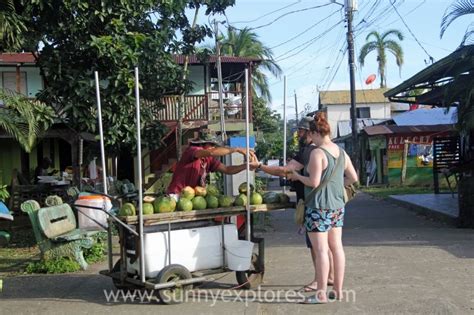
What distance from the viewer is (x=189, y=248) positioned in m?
5.96

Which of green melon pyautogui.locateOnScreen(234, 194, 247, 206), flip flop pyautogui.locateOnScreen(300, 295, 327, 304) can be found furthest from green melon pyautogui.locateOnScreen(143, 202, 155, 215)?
flip flop pyautogui.locateOnScreen(300, 295, 327, 304)

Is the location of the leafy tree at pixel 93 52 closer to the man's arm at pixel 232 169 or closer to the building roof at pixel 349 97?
the man's arm at pixel 232 169

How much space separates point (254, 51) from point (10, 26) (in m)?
28.4

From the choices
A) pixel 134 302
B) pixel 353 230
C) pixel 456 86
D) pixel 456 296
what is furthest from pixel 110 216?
pixel 456 86

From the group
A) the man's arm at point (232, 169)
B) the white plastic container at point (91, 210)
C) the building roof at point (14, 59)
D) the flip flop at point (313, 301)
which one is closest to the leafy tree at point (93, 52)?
the white plastic container at point (91, 210)

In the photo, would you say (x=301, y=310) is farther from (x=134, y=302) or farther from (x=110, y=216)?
(x=110, y=216)

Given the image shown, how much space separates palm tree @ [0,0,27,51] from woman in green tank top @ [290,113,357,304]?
5.24 m

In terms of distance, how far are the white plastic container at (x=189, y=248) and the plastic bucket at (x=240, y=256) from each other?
12cm

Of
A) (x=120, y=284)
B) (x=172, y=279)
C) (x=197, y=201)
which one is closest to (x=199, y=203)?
(x=197, y=201)

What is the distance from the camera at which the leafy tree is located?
9.44m

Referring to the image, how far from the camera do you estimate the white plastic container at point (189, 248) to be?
5.74 metres

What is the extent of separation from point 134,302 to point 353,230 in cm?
612

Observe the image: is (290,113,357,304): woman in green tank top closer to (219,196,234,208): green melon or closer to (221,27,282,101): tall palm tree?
(219,196,234,208): green melon

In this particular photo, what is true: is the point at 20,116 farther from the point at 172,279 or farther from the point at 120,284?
the point at 172,279
